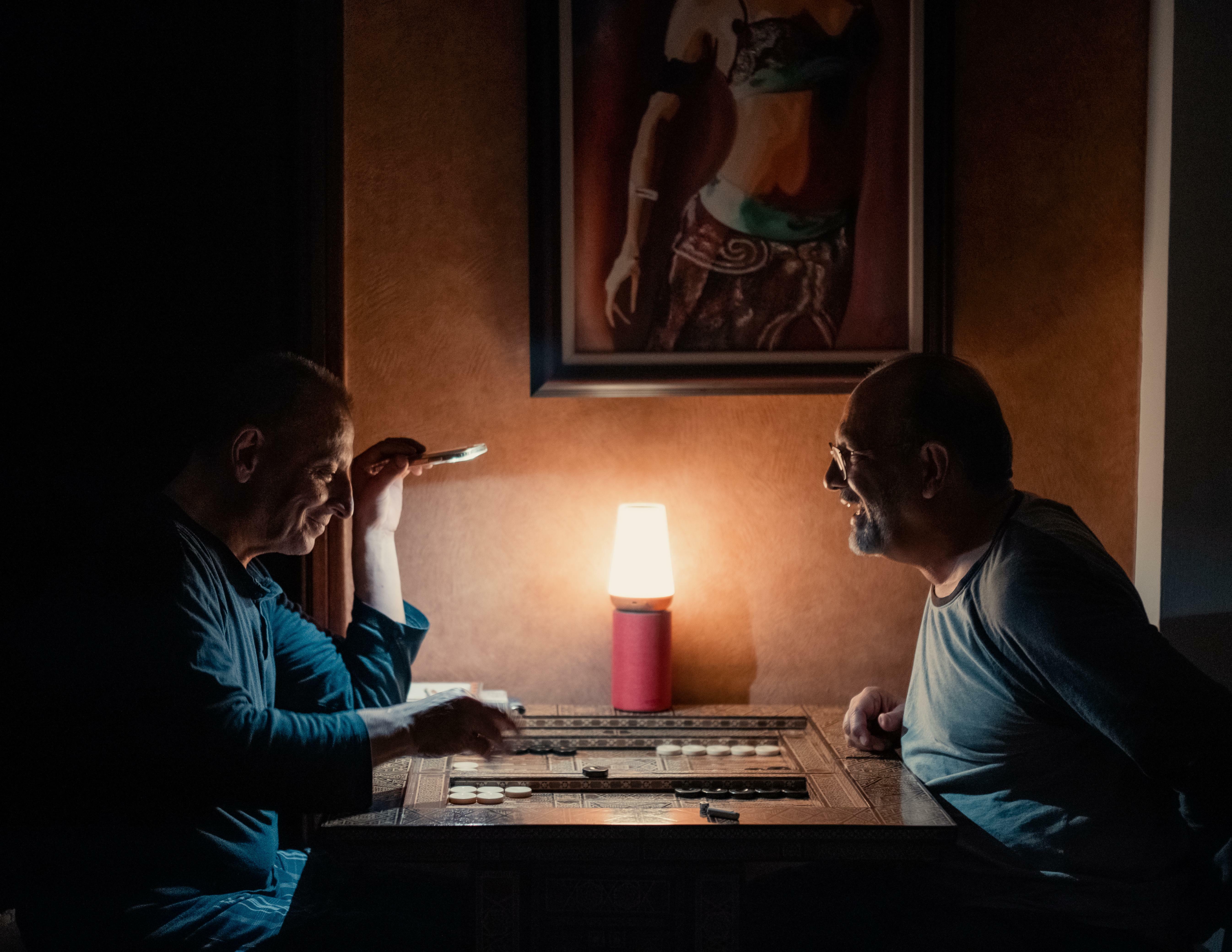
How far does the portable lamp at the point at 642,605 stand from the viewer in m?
2.19

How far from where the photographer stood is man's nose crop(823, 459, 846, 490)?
193 centimetres

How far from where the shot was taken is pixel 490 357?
2342 millimetres

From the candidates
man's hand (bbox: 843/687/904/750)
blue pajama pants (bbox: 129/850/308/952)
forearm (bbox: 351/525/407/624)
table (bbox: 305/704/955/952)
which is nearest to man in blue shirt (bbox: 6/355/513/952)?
blue pajama pants (bbox: 129/850/308/952)

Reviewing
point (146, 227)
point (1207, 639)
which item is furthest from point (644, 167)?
point (1207, 639)

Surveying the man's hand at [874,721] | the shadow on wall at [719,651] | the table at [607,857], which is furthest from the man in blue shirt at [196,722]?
the shadow on wall at [719,651]

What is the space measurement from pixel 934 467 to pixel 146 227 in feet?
5.44

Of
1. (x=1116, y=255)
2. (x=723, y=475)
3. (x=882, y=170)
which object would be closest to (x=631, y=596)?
(x=723, y=475)

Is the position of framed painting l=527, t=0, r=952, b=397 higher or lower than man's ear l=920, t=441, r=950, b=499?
higher

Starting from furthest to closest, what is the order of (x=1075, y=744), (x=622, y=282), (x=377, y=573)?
1. (x=622, y=282)
2. (x=377, y=573)
3. (x=1075, y=744)

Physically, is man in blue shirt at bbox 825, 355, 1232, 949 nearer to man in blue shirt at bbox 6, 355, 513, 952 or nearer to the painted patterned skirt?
the painted patterned skirt

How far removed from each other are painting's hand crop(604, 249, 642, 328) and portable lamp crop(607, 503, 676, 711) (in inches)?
17.0

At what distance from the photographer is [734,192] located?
2.29 m

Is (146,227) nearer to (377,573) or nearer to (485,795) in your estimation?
(377,573)

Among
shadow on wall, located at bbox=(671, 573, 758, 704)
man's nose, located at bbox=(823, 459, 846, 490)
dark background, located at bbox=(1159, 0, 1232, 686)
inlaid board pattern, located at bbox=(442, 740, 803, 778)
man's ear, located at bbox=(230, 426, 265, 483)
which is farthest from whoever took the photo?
shadow on wall, located at bbox=(671, 573, 758, 704)
